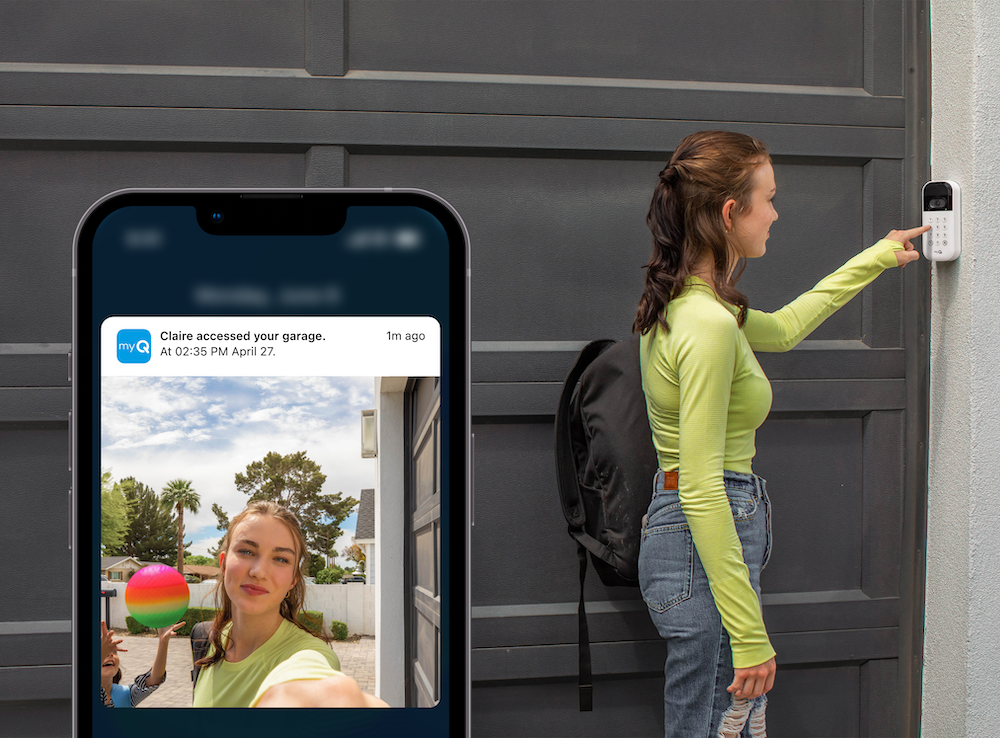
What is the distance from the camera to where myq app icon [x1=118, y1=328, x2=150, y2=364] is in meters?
0.88

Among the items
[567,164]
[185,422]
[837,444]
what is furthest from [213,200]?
[837,444]

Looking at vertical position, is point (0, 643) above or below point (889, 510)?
below

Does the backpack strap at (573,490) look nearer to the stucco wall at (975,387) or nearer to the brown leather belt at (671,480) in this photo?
the brown leather belt at (671,480)

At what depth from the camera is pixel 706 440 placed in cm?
130

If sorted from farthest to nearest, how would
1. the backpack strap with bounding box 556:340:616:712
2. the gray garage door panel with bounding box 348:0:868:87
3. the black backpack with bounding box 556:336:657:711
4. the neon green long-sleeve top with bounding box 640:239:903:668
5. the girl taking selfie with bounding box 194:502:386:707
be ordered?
the gray garage door panel with bounding box 348:0:868:87 → the backpack strap with bounding box 556:340:616:712 → the black backpack with bounding box 556:336:657:711 → the neon green long-sleeve top with bounding box 640:239:903:668 → the girl taking selfie with bounding box 194:502:386:707

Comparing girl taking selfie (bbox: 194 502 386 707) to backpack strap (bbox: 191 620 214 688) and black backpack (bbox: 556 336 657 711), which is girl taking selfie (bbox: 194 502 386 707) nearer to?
backpack strap (bbox: 191 620 214 688)

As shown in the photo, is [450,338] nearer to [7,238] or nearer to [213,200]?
[213,200]

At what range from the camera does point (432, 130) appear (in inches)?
74.5

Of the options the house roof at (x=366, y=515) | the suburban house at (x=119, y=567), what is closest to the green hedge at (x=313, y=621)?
the house roof at (x=366, y=515)

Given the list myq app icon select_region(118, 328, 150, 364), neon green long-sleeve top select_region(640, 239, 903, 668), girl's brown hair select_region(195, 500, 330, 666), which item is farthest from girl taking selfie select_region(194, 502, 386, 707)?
neon green long-sleeve top select_region(640, 239, 903, 668)

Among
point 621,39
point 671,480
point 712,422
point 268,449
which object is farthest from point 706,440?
point 621,39

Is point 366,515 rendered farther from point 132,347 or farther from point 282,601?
point 132,347

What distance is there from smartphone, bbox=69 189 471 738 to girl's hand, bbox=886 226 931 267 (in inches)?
54.5

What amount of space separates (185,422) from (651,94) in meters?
1.59
